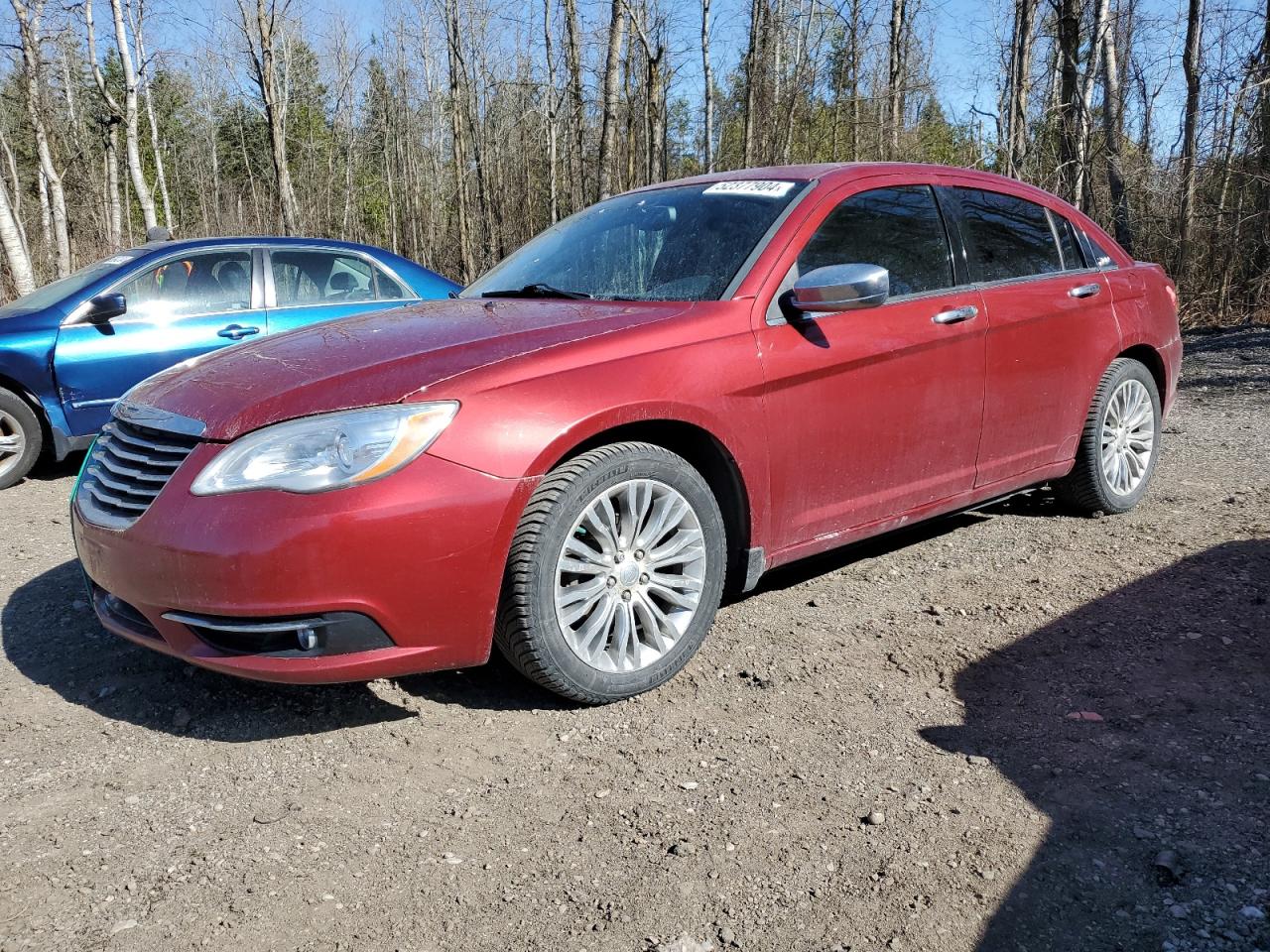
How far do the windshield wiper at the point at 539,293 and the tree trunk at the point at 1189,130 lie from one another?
1284cm

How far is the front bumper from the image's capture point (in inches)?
107

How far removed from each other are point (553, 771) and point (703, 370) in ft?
4.36

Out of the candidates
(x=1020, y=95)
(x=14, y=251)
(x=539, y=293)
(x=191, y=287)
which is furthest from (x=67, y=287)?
(x=1020, y=95)

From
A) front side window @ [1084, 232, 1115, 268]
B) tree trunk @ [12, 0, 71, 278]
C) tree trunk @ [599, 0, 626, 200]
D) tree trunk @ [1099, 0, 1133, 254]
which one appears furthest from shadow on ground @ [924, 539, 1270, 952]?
tree trunk @ [12, 0, 71, 278]

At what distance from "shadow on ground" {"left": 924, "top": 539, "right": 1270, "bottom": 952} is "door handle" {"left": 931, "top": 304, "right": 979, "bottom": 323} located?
4.01 ft

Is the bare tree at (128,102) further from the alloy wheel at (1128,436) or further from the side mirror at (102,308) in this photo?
the alloy wheel at (1128,436)

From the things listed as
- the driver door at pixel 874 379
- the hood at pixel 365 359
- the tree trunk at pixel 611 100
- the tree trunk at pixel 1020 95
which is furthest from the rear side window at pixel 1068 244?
the tree trunk at pixel 1020 95

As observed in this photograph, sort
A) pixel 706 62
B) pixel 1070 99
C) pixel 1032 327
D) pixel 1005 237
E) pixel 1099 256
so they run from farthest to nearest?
pixel 706 62
pixel 1070 99
pixel 1099 256
pixel 1005 237
pixel 1032 327

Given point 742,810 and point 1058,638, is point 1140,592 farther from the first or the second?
point 742,810

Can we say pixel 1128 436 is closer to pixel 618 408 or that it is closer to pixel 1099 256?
pixel 1099 256

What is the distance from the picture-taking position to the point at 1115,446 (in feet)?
16.9

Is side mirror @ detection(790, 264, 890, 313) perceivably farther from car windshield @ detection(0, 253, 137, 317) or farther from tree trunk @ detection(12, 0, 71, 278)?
tree trunk @ detection(12, 0, 71, 278)

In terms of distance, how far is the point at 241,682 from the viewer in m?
3.51

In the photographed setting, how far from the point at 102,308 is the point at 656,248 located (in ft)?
14.7
